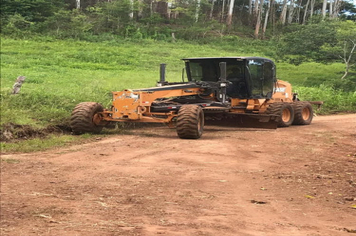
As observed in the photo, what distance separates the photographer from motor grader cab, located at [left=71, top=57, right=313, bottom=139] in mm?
→ 11312

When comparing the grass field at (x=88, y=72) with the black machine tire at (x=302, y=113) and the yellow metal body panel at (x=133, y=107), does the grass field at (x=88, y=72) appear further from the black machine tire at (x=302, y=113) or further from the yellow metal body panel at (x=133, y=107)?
the black machine tire at (x=302, y=113)

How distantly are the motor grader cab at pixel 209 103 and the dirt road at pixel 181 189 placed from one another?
33.5 inches

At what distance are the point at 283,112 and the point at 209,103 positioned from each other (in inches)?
133

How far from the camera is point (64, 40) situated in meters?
32.5

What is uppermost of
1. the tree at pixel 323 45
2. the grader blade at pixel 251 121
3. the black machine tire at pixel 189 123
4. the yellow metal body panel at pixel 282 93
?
the tree at pixel 323 45

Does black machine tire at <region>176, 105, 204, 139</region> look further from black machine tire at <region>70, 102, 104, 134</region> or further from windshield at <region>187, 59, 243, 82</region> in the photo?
windshield at <region>187, 59, 243, 82</region>

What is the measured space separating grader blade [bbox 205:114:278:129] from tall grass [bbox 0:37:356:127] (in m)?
3.98

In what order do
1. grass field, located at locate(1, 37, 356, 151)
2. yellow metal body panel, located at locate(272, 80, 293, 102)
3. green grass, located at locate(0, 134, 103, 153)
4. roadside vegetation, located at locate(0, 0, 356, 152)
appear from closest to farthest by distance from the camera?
1. green grass, located at locate(0, 134, 103, 153)
2. grass field, located at locate(1, 37, 356, 151)
3. roadside vegetation, located at locate(0, 0, 356, 152)
4. yellow metal body panel, located at locate(272, 80, 293, 102)

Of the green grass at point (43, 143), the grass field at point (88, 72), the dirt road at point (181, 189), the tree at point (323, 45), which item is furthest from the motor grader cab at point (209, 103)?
the tree at point (323, 45)

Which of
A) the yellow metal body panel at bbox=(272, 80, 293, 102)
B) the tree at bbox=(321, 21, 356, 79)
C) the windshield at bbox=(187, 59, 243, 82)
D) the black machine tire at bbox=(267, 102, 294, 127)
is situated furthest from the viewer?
the tree at bbox=(321, 21, 356, 79)

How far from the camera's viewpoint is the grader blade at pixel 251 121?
13.8 metres

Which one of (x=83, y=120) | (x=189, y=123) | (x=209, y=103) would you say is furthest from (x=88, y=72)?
(x=189, y=123)

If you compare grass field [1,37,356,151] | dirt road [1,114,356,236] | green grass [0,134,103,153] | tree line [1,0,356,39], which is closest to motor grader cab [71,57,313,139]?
green grass [0,134,103,153]

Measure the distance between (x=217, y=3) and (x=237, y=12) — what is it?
4633 millimetres
